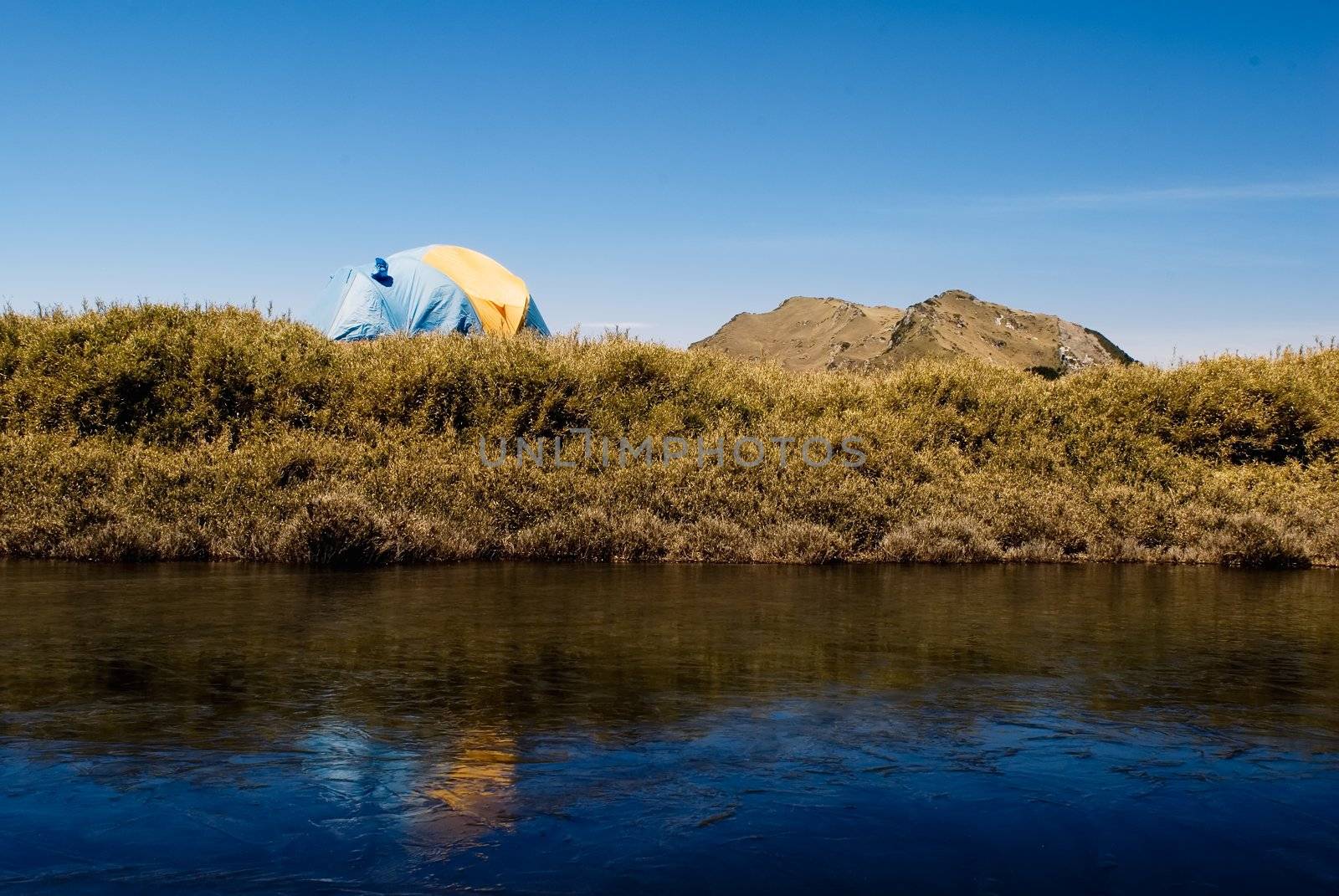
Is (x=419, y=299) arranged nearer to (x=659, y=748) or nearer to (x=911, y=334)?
(x=911, y=334)

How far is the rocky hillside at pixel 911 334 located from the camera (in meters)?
33.3

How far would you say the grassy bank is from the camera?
13516 millimetres

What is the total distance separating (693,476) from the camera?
14.7m

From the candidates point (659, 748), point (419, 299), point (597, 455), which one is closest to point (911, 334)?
point (419, 299)

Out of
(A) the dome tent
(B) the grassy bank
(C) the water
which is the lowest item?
(C) the water

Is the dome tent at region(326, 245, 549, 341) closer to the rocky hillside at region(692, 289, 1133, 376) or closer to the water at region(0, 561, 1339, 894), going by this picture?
the rocky hillside at region(692, 289, 1133, 376)

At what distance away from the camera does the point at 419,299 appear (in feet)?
78.5

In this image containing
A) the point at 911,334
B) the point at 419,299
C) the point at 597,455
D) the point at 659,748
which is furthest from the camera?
the point at 911,334

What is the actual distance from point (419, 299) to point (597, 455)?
10535mm

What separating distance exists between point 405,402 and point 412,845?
12425 mm

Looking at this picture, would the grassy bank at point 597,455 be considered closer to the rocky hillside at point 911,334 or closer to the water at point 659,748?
the water at point 659,748

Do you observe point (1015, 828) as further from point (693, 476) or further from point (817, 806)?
point (693, 476)

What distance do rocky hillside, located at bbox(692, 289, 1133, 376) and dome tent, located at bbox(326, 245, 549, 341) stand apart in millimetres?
10050


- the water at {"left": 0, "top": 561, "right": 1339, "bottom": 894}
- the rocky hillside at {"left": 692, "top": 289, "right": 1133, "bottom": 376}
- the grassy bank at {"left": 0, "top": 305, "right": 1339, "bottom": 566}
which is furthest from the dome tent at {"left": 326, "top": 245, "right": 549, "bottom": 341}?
the water at {"left": 0, "top": 561, "right": 1339, "bottom": 894}
